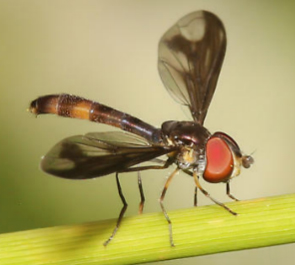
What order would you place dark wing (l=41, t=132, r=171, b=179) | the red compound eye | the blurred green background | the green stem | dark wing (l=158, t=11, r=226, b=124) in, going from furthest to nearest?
the blurred green background < dark wing (l=158, t=11, r=226, b=124) < the red compound eye < dark wing (l=41, t=132, r=171, b=179) < the green stem

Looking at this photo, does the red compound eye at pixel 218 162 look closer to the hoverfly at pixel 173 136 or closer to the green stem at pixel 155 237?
the hoverfly at pixel 173 136

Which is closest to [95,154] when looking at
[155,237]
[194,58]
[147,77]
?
[155,237]

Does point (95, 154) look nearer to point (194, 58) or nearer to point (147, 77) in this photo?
point (194, 58)

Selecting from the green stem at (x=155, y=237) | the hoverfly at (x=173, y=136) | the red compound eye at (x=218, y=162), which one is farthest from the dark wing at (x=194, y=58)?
the green stem at (x=155, y=237)

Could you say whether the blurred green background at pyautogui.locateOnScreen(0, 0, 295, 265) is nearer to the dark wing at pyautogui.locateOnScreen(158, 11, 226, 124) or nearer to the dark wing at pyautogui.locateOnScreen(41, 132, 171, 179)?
the dark wing at pyautogui.locateOnScreen(158, 11, 226, 124)

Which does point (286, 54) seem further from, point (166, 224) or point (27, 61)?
point (166, 224)

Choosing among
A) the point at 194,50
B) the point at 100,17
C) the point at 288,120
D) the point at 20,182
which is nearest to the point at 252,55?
the point at 288,120

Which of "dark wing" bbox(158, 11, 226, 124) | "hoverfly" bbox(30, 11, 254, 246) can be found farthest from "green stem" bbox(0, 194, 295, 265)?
"dark wing" bbox(158, 11, 226, 124)

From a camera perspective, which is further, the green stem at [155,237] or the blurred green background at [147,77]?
the blurred green background at [147,77]
